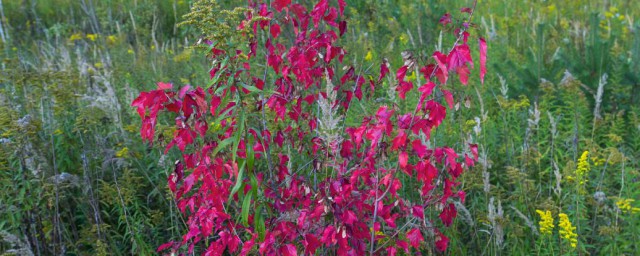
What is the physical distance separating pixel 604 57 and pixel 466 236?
5.56ft

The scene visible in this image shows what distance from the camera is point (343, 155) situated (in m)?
2.32

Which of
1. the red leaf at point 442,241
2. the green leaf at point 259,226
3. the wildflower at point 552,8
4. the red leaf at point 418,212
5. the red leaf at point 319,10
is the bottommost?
the wildflower at point 552,8

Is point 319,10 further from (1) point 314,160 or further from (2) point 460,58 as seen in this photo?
(2) point 460,58

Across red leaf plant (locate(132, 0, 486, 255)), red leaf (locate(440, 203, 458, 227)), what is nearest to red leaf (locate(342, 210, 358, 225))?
red leaf plant (locate(132, 0, 486, 255))

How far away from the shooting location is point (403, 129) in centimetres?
192

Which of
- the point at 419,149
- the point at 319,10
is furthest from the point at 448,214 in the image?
the point at 319,10

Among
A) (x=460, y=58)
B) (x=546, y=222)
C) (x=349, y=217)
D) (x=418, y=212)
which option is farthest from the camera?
(x=546, y=222)

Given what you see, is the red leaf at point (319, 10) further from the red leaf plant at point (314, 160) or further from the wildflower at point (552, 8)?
the wildflower at point (552, 8)

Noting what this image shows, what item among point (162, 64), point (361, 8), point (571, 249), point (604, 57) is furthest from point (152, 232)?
point (361, 8)

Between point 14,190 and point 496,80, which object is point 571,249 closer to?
point 496,80

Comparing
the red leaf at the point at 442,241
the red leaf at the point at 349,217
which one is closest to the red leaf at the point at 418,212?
the red leaf at the point at 442,241

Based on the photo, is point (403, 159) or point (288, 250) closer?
point (403, 159)

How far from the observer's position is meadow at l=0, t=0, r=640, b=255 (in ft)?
7.06

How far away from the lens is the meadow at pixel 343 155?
84.7 inches
